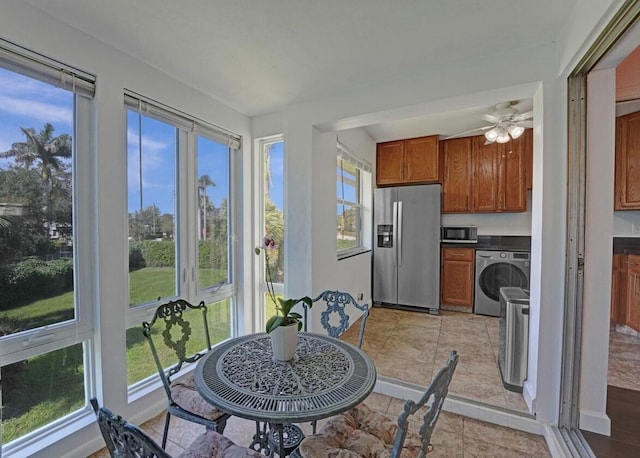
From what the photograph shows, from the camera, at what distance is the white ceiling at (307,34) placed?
148cm

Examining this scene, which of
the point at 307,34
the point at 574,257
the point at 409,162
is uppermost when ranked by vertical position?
the point at 307,34

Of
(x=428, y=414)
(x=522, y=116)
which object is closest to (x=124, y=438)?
(x=428, y=414)

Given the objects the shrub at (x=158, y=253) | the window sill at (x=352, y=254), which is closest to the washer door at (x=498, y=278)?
the window sill at (x=352, y=254)

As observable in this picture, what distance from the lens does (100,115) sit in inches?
69.0

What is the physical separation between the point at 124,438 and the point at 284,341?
0.71 meters

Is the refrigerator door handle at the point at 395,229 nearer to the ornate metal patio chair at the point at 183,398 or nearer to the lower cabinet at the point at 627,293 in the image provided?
the lower cabinet at the point at 627,293

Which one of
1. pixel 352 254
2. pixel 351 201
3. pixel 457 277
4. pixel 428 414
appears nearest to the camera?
pixel 428 414

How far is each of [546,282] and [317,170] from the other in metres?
1.88

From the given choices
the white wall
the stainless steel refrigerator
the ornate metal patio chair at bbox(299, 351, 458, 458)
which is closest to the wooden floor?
the ornate metal patio chair at bbox(299, 351, 458, 458)

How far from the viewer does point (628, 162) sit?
3.03 meters

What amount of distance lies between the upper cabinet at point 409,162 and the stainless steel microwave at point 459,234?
796mm

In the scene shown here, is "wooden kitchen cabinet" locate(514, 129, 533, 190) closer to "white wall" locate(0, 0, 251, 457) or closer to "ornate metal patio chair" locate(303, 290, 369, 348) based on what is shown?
"ornate metal patio chair" locate(303, 290, 369, 348)

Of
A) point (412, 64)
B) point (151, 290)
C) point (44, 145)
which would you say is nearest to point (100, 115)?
point (44, 145)

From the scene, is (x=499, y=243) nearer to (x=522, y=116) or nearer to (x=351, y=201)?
(x=522, y=116)
